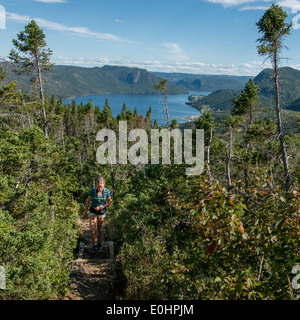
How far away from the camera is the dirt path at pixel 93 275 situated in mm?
5649

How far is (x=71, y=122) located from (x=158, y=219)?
2370 inches

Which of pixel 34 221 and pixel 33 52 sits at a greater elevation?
pixel 33 52

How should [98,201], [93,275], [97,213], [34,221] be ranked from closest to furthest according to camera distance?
[34,221]
[93,275]
[98,201]
[97,213]

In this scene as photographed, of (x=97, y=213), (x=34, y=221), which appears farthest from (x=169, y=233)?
(x=34, y=221)

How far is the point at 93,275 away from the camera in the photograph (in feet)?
21.1

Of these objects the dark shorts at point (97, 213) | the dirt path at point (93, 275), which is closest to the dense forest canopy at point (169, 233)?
the dirt path at point (93, 275)

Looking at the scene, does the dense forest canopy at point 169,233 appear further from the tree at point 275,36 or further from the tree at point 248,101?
the tree at point 248,101

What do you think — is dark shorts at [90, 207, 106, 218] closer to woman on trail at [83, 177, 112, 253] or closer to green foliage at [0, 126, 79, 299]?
woman on trail at [83, 177, 112, 253]

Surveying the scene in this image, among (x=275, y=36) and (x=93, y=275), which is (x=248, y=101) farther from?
(x=93, y=275)

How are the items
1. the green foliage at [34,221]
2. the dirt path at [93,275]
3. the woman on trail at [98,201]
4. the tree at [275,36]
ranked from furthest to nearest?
1. the tree at [275,36]
2. the woman on trail at [98,201]
3. the dirt path at [93,275]
4. the green foliage at [34,221]
